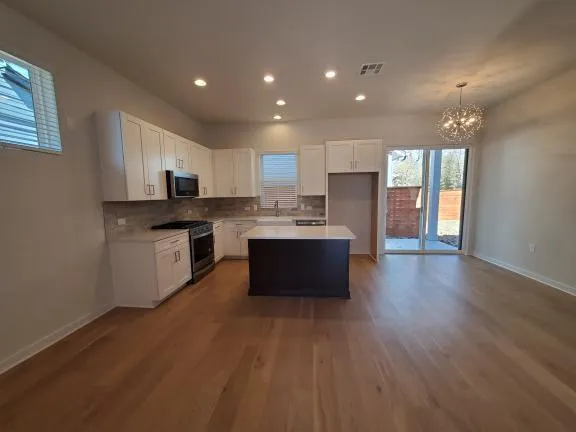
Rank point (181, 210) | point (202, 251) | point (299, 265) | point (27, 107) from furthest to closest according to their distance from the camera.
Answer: point (181, 210) → point (202, 251) → point (299, 265) → point (27, 107)

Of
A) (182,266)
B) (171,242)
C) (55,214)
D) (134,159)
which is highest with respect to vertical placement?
(134,159)

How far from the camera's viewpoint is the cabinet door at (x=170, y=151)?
366 centimetres

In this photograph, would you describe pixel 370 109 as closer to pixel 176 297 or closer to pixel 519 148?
pixel 519 148

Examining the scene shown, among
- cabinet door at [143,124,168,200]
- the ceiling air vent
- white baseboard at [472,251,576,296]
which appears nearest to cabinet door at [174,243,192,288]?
cabinet door at [143,124,168,200]

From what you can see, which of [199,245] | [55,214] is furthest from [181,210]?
[55,214]

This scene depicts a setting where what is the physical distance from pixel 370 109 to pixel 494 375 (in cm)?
439

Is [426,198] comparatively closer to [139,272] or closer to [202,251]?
[202,251]

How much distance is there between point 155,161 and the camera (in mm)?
3441

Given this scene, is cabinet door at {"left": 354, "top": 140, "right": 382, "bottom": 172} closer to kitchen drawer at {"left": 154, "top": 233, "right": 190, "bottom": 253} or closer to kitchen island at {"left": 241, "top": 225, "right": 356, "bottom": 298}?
kitchen island at {"left": 241, "top": 225, "right": 356, "bottom": 298}

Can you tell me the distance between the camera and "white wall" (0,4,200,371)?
207cm

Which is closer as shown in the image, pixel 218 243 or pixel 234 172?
pixel 218 243

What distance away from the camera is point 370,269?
14.8 feet

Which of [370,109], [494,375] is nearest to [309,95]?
[370,109]

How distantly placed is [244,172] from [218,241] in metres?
1.57
